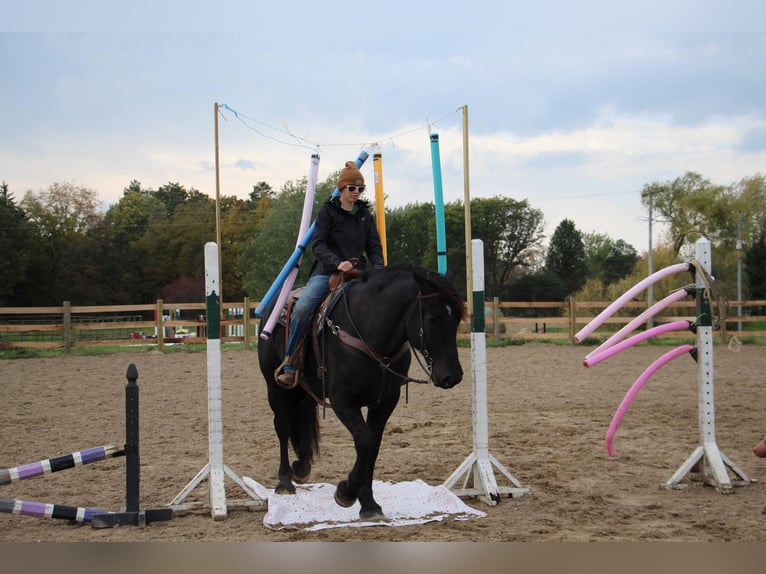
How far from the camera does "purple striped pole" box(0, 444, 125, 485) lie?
4.55 m

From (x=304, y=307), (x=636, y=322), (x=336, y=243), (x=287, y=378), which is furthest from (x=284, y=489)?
(x=636, y=322)

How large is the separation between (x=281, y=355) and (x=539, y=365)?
10941 mm

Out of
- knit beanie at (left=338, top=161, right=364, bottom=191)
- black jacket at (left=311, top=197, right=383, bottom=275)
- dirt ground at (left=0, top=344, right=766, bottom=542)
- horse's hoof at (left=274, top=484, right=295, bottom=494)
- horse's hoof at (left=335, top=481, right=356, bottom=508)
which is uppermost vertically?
knit beanie at (left=338, top=161, right=364, bottom=191)

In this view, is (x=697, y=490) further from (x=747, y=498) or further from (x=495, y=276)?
Answer: (x=495, y=276)

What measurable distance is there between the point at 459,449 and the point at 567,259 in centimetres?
4843

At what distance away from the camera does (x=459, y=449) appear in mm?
7457

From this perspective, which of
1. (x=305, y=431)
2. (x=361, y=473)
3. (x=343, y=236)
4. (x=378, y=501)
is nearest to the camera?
(x=361, y=473)

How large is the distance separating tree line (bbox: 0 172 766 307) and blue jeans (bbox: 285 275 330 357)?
27298 mm

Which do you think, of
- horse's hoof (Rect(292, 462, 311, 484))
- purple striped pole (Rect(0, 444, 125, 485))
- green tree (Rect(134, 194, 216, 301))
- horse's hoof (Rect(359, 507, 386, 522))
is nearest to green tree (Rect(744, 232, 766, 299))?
green tree (Rect(134, 194, 216, 301))

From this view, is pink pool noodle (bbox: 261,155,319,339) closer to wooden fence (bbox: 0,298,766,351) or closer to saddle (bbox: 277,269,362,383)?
saddle (bbox: 277,269,362,383)

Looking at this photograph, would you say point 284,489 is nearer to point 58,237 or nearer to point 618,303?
point 618,303

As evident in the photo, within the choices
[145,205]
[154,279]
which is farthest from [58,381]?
[145,205]

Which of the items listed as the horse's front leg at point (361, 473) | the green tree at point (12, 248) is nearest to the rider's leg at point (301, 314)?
the horse's front leg at point (361, 473)

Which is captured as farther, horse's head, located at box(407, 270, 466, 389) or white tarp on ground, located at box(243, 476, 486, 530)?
white tarp on ground, located at box(243, 476, 486, 530)
